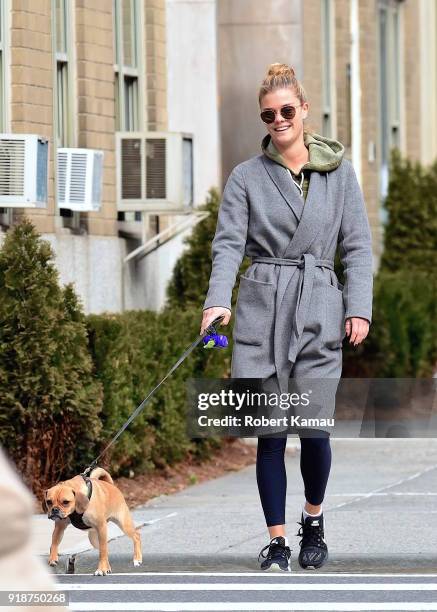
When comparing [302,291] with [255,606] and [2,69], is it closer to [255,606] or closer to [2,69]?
[255,606]

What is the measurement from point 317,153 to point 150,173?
6627 mm

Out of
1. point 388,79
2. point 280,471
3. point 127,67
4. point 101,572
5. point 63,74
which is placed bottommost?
point 101,572

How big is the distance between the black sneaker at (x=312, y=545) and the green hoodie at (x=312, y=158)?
1.34 metres

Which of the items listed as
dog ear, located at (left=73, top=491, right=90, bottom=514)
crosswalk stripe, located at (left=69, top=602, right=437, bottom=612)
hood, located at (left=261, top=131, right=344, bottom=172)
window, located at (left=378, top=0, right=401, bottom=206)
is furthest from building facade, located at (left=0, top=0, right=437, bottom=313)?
crosswalk stripe, located at (left=69, top=602, right=437, bottom=612)

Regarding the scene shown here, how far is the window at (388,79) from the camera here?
931 inches

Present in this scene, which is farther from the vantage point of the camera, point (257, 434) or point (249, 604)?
point (257, 434)

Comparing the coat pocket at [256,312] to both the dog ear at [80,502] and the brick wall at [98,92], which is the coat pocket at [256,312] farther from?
the brick wall at [98,92]

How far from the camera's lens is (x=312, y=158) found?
22.2ft

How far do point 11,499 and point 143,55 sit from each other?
12.3 meters

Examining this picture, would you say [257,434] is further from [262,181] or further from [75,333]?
[75,333]

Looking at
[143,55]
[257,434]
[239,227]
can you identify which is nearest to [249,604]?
[257,434]

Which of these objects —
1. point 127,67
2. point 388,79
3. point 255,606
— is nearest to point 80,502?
point 255,606

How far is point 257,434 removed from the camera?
6762 millimetres

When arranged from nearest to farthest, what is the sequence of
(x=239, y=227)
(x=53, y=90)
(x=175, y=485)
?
(x=239, y=227) → (x=175, y=485) → (x=53, y=90)
